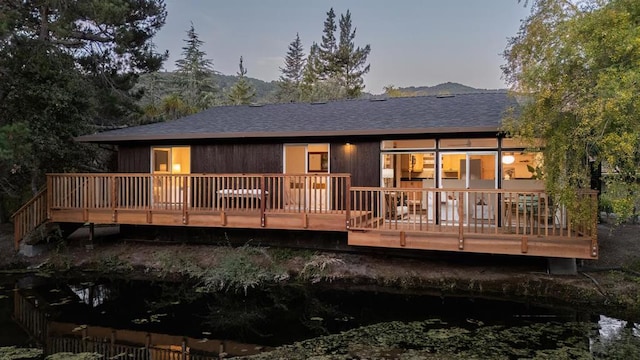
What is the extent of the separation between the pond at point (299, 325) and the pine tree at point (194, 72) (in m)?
28.8

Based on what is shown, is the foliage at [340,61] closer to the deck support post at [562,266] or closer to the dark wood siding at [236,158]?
the dark wood siding at [236,158]

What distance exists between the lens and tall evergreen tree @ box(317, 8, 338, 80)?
36000 millimetres

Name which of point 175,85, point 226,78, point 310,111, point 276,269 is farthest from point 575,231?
point 226,78

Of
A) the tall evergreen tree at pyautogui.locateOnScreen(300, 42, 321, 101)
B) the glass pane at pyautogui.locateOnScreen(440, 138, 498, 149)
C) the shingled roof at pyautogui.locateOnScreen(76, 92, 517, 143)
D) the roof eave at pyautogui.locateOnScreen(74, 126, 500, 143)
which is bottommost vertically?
the glass pane at pyautogui.locateOnScreen(440, 138, 498, 149)

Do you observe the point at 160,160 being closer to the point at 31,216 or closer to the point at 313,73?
the point at 31,216

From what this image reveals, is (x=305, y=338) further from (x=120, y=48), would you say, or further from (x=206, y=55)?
(x=206, y=55)

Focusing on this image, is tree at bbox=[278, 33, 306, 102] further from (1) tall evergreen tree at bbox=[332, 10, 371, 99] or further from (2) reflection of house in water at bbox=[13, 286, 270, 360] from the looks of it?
(2) reflection of house in water at bbox=[13, 286, 270, 360]

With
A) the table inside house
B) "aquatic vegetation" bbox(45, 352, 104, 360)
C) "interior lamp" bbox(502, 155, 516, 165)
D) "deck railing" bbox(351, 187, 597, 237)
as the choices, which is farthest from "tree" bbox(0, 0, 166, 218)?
"interior lamp" bbox(502, 155, 516, 165)

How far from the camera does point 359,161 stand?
417 inches

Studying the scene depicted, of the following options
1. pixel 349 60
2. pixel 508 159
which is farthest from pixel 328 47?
pixel 508 159

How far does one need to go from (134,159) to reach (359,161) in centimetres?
623

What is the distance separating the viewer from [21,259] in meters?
10.8

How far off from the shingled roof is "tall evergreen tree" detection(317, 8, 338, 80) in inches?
895

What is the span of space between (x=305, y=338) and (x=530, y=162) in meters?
6.25
